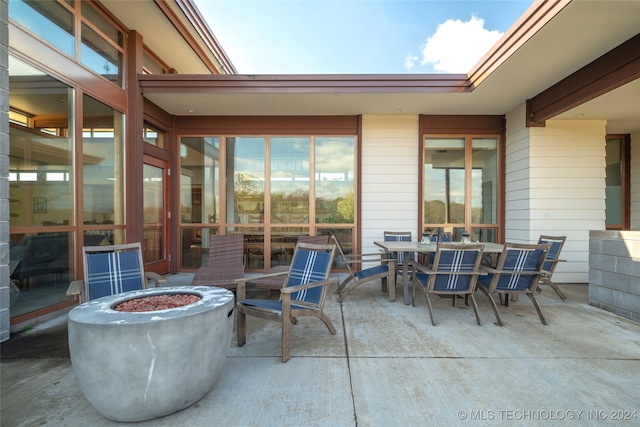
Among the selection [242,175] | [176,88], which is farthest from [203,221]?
[176,88]

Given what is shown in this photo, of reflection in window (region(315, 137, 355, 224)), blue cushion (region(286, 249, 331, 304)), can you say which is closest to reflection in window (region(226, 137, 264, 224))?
reflection in window (region(315, 137, 355, 224))

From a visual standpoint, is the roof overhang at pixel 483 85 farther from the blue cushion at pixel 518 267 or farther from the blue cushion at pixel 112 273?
the blue cushion at pixel 112 273

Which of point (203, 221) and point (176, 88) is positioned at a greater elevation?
point (176, 88)

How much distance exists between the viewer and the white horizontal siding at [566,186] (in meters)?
5.10

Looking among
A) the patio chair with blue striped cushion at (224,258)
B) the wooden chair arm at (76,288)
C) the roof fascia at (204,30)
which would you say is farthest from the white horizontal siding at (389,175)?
the wooden chair arm at (76,288)

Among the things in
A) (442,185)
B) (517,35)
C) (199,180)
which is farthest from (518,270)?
(199,180)

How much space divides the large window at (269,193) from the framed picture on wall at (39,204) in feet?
8.44

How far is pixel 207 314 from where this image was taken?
1.77 meters

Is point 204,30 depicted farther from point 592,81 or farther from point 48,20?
point 592,81

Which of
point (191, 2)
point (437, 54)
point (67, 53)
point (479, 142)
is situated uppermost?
point (437, 54)

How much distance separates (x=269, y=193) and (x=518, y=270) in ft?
14.0

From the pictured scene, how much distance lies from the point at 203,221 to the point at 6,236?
3214 mm

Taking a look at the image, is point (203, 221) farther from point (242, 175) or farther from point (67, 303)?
point (67, 303)

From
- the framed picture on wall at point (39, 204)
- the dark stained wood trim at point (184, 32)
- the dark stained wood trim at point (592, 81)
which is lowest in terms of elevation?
the framed picture on wall at point (39, 204)
